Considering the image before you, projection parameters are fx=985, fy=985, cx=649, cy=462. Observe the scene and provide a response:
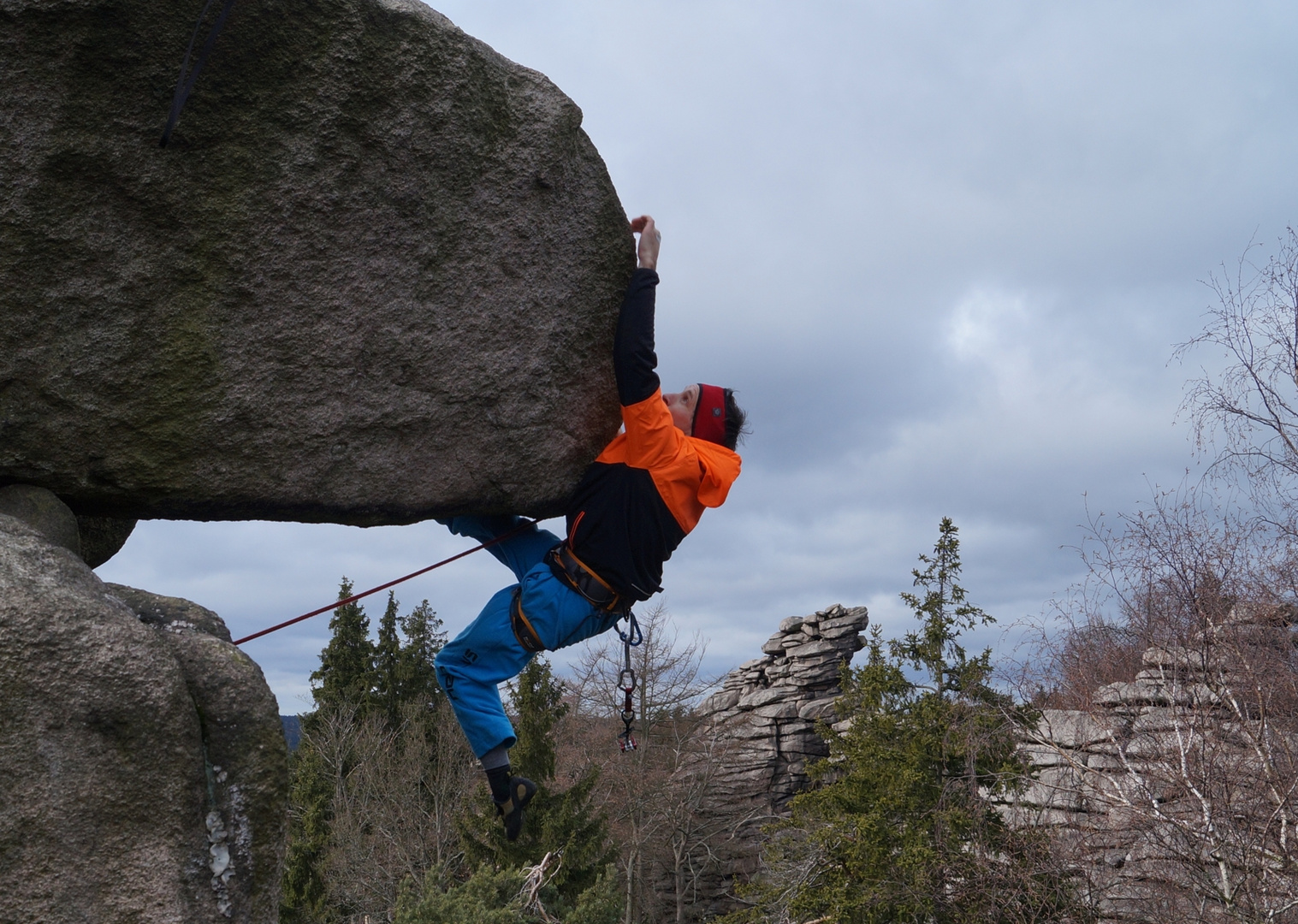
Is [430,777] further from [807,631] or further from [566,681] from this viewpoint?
[807,631]

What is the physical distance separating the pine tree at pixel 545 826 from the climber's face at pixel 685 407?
532 inches

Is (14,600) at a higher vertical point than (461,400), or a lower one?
lower

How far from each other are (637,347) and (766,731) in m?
24.1

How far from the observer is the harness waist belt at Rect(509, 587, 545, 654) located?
354 cm

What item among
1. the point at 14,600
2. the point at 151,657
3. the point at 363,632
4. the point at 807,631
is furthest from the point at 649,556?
the point at 363,632

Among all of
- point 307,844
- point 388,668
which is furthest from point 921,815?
point 388,668

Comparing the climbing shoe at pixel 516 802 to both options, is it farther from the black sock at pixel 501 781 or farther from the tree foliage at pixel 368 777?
the tree foliage at pixel 368 777

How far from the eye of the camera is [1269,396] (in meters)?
11.2

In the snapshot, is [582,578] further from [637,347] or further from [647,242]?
[647,242]

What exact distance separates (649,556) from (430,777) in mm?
22476

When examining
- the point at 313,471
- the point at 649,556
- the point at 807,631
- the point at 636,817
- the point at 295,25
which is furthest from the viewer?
the point at 807,631

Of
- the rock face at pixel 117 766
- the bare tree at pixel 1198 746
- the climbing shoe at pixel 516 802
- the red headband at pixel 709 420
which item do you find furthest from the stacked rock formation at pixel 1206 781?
the rock face at pixel 117 766

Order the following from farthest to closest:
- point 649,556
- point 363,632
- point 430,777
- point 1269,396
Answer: point 363,632 < point 430,777 < point 1269,396 < point 649,556

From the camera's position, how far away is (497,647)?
3.58 metres
